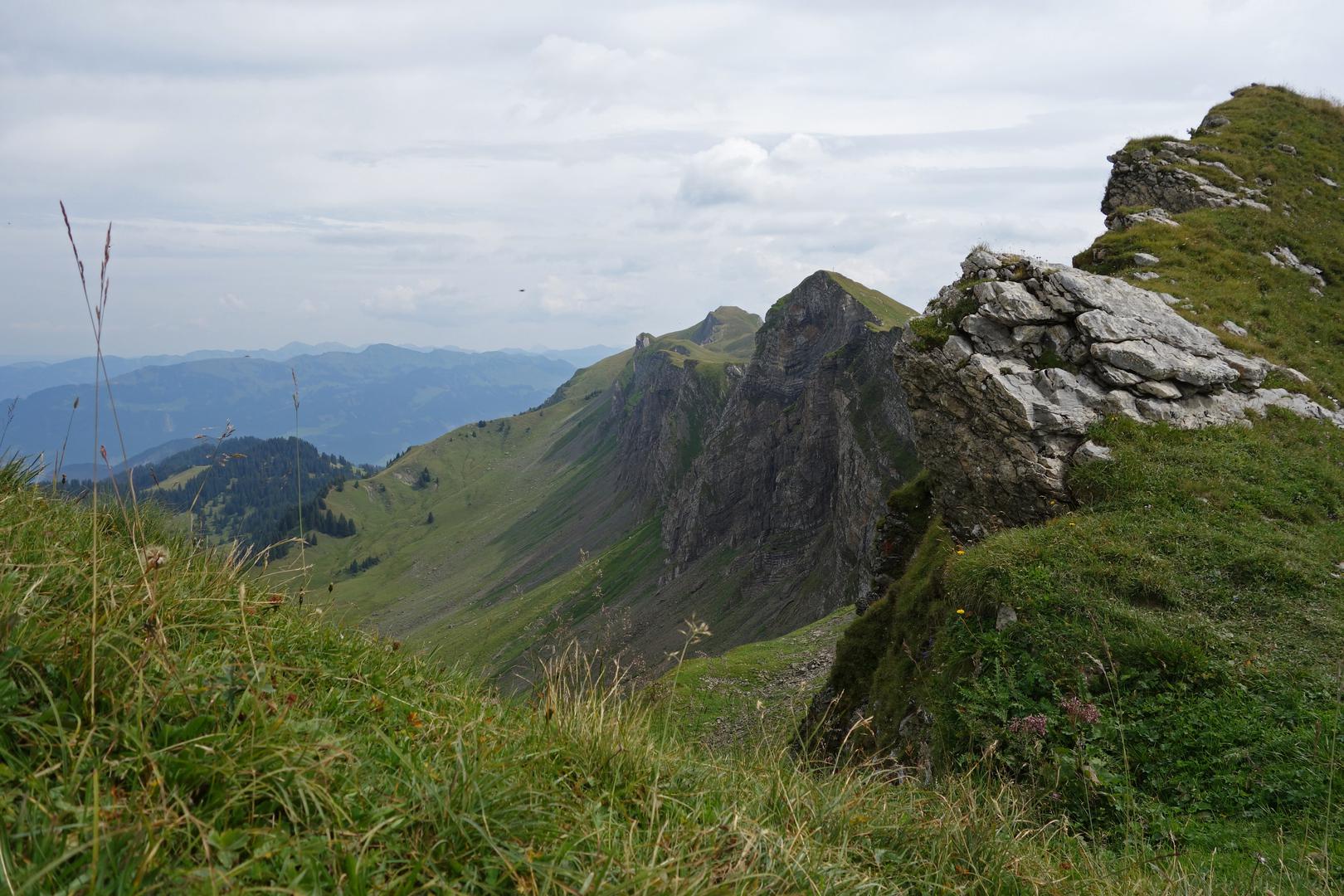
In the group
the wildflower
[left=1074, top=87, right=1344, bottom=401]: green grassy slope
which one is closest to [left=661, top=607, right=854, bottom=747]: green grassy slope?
[left=1074, top=87, right=1344, bottom=401]: green grassy slope

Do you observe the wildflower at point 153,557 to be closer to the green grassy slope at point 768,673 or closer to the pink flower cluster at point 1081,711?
the pink flower cluster at point 1081,711

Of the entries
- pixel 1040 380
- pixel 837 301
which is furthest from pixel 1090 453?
pixel 837 301

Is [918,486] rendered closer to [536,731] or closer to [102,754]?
[536,731]

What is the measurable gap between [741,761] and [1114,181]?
43.0m

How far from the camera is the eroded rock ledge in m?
18.0

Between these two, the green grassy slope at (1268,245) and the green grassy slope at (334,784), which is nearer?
the green grassy slope at (334,784)

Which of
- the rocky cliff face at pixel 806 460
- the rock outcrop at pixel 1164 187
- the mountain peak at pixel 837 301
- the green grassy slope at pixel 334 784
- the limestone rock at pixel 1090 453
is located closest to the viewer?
the green grassy slope at pixel 334 784

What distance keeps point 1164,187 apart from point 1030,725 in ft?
116

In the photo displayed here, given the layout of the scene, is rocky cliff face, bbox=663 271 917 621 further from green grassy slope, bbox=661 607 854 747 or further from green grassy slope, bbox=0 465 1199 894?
green grassy slope, bbox=0 465 1199 894

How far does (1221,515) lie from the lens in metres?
14.5

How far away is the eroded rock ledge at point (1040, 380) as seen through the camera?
17984 millimetres

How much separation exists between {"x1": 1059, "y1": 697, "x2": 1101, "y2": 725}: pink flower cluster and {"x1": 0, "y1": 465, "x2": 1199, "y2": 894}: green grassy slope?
3.59 metres

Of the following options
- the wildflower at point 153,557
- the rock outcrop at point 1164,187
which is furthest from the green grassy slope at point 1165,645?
the rock outcrop at point 1164,187

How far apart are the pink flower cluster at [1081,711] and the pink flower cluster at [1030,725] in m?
0.37
